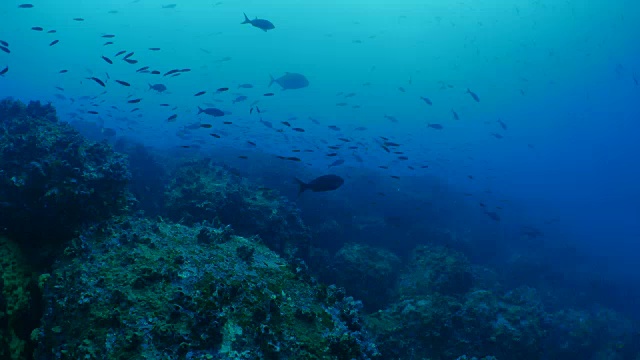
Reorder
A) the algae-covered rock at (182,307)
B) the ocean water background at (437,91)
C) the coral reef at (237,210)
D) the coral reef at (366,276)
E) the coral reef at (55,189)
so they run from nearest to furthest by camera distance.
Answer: the algae-covered rock at (182,307)
the coral reef at (55,189)
the coral reef at (237,210)
the coral reef at (366,276)
the ocean water background at (437,91)

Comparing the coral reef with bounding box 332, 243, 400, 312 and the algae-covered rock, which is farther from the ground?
the algae-covered rock

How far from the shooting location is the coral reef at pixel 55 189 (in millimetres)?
4719

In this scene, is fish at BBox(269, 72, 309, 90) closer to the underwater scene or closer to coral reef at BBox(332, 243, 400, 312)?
the underwater scene

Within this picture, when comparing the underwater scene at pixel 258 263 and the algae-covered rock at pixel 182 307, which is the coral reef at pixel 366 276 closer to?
the underwater scene at pixel 258 263

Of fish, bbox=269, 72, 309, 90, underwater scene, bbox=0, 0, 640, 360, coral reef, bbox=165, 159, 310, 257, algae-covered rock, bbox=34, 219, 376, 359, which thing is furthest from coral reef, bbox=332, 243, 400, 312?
fish, bbox=269, 72, 309, 90

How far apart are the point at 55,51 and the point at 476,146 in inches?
9063

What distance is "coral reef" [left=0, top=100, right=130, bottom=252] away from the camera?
4.72 metres

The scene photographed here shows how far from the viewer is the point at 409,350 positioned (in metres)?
7.21

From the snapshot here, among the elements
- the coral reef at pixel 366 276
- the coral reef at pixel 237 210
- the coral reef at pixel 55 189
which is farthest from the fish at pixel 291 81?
the coral reef at pixel 55 189

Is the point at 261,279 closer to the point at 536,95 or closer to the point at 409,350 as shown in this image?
the point at 409,350

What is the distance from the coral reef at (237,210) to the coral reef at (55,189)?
2.84m

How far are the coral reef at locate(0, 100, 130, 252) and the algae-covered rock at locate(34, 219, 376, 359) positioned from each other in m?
0.61

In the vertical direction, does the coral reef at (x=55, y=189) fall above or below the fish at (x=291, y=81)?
above

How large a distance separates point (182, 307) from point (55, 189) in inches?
122
